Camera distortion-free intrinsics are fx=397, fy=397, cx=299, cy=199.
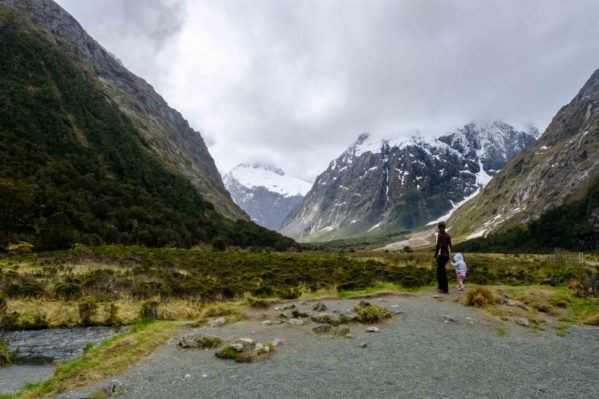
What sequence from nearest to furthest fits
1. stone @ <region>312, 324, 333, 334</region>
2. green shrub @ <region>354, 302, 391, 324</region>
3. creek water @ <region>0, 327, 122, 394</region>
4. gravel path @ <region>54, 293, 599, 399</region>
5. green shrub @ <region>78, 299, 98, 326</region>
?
gravel path @ <region>54, 293, 599, 399</region>
creek water @ <region>0, 327, 122, 394</region>
stone @ <region>312, 324, 333, 334</region>
green shrub @ <region>354, 302, 391, 324</region>
green shrub @ <region>78, 299, 98, 326</region>

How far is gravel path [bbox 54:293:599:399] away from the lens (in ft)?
31.6

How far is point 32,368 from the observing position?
14703mm

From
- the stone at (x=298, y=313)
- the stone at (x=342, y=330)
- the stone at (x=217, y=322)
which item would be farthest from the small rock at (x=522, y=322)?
the stone at (x=217, y=322)

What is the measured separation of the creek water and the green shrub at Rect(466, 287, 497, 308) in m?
17.6

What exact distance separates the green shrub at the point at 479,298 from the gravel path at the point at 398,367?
2.66m

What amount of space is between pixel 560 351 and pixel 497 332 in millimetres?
2703

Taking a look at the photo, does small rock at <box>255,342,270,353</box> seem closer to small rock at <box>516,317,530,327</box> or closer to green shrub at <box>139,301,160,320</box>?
small rock at <box>516,317,530,327</box>

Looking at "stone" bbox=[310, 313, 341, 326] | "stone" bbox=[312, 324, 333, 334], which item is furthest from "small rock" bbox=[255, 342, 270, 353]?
"stone" bbox=[310, 313, 341, 326]

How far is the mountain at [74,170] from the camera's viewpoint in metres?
66.1

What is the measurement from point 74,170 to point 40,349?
87238 mm

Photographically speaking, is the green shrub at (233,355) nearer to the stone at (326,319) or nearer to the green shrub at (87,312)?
the stone at (326,319)

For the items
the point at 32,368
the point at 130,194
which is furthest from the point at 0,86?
the point at 32,368

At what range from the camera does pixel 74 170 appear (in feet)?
305

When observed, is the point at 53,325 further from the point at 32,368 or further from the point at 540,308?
the point at 540,308
